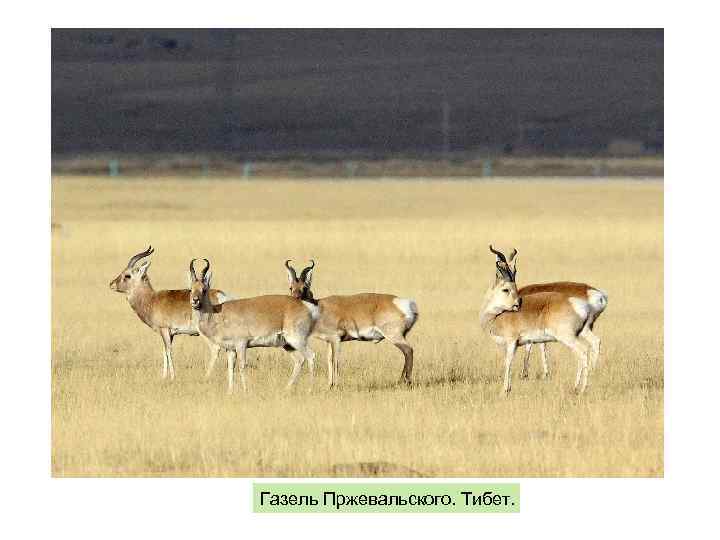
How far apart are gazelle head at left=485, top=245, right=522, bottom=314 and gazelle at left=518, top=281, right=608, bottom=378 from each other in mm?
441

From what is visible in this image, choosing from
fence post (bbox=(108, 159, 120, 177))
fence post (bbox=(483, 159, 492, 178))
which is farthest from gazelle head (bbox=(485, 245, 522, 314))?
fence post (bbox=(108, 159, 120, 177))

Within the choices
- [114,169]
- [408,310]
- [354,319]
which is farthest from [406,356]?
[114,169]

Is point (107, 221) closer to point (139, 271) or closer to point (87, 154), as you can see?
point (139, 271)

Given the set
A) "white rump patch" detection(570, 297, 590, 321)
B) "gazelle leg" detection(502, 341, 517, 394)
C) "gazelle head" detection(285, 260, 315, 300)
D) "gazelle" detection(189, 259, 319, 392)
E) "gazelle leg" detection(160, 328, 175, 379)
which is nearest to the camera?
"gazelle leg" detection(502, 341, 517, 394)

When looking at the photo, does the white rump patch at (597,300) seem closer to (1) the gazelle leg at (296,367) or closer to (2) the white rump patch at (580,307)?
(2) the white rump patch at (580,307)

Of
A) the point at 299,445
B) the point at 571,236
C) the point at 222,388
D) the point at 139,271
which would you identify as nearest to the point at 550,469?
the point at 299,445

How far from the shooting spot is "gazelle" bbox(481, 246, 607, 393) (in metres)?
14.4

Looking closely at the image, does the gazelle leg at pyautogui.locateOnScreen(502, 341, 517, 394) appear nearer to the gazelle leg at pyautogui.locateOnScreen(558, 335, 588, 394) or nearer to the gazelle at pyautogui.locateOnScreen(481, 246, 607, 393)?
the gazelle at pyautogui.locateOnScreen(481, 246, 607, 393)

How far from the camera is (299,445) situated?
40.0ft

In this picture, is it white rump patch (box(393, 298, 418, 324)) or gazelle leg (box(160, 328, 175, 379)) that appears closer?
white rump patch (box(393, 298, 418, 324))

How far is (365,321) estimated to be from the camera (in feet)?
49.3

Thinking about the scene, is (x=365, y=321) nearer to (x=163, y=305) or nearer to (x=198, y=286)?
(x=198, y=286)

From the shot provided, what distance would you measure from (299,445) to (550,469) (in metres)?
2.05

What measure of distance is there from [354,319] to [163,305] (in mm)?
2056
